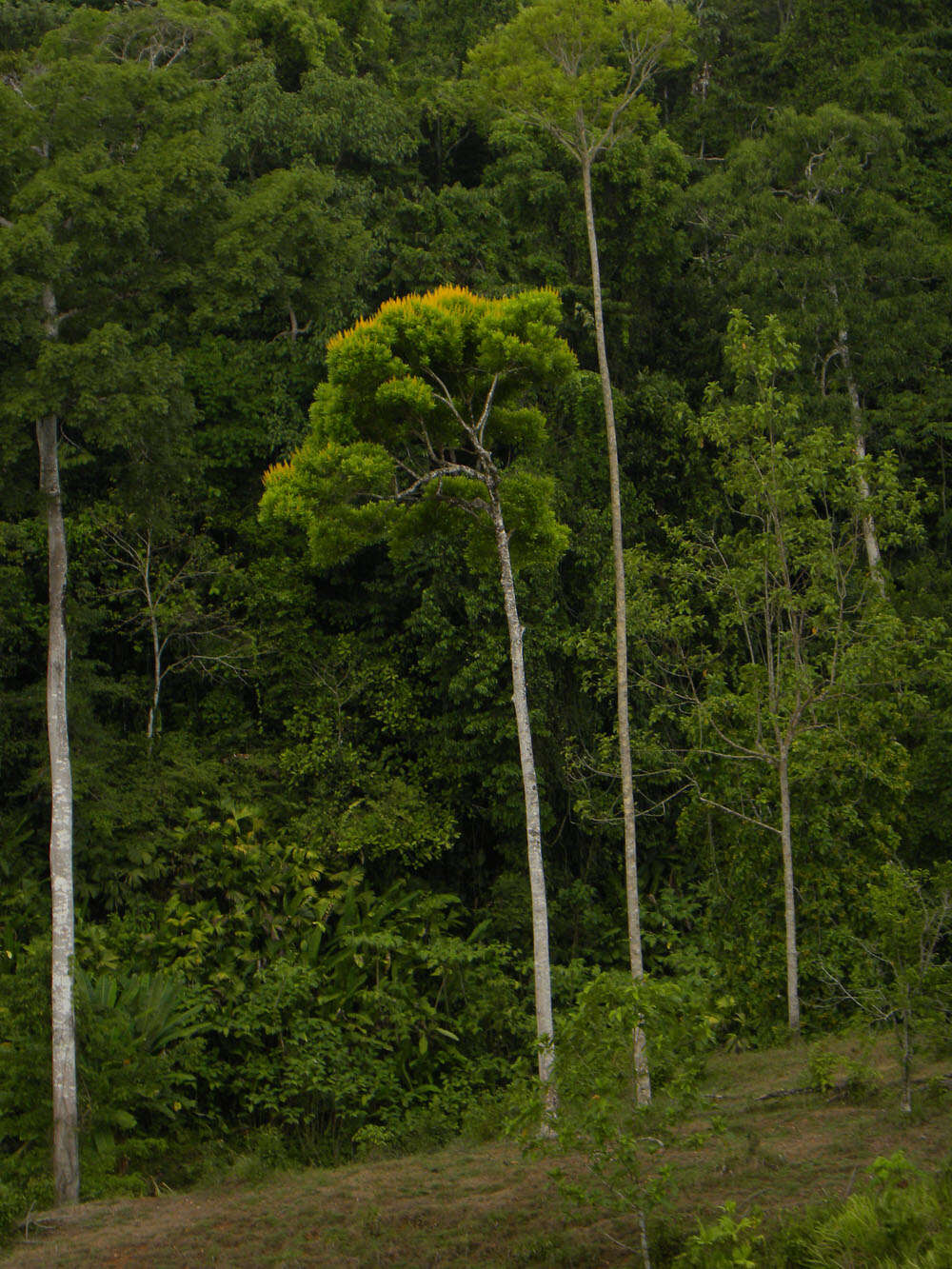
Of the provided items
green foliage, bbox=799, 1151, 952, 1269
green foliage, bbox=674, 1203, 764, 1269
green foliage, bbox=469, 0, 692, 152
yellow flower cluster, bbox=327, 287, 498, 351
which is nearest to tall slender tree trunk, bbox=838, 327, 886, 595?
green foliage, bbox=469, 0, 692, 152

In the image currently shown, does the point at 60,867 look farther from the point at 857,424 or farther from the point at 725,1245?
the point at 857,424

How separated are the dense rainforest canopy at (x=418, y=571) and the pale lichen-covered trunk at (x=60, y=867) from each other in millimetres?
476

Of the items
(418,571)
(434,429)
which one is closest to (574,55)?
(434,429)

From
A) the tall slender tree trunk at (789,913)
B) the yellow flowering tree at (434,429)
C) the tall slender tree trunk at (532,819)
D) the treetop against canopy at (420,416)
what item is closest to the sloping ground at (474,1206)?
the tall slender tree trunk at (532,819)

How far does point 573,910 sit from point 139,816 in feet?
21.6

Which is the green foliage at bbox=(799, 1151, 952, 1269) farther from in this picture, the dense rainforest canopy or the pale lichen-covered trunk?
the pale lichen-covered trunk

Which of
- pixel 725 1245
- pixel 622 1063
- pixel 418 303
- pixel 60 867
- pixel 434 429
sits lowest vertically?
pixel 725 1245

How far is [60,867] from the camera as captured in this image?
12.4 metres

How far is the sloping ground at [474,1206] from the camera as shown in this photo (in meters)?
8.64

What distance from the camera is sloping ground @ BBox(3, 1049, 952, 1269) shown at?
8641mm

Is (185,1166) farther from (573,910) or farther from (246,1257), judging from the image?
(573,910)

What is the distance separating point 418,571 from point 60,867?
8445mm

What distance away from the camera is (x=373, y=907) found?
17.6 meters

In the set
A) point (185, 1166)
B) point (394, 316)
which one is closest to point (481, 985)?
point (185, 1166)
